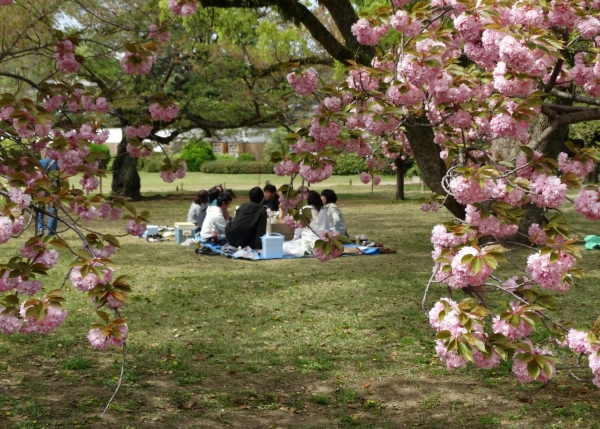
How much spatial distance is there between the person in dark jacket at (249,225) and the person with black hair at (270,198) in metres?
1.14

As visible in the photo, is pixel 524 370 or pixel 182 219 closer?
pixel 524 370

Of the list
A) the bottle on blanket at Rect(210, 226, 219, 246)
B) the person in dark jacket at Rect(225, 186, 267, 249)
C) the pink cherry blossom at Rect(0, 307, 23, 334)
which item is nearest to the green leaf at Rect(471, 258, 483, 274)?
the pink cherry blossom at Rect(0, 307, 23, 334)

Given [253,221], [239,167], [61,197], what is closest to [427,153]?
[61,197]

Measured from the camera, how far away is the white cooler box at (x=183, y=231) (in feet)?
42.1

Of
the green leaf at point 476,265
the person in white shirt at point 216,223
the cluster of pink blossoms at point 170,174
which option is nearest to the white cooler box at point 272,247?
the person in white shirt at point 216,223

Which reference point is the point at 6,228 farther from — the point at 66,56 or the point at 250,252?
the point at 250,252

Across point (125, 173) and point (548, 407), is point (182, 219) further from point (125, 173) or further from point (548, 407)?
point (548, 407)

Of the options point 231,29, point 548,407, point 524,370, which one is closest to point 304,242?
point 231,29

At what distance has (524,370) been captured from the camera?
10.5 ft

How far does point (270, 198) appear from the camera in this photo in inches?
523

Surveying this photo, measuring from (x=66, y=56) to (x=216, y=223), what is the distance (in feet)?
23.2

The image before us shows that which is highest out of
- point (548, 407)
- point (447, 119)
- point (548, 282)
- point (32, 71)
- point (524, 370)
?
point (32, 71)

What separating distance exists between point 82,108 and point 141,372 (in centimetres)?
198

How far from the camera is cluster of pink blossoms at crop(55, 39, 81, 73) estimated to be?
493cm
